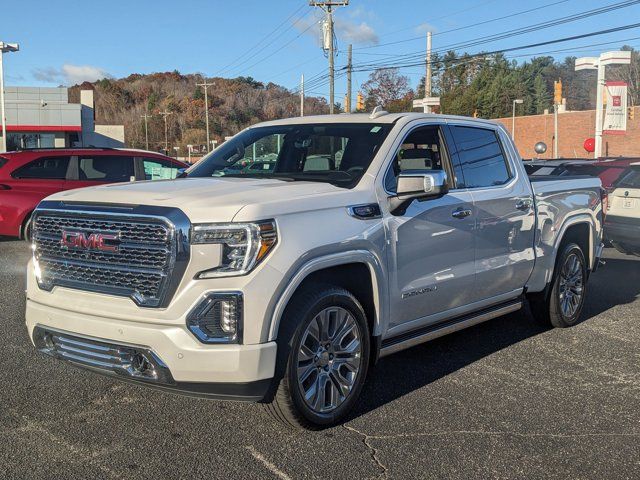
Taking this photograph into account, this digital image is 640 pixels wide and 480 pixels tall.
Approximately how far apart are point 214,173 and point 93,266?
5.58 ft

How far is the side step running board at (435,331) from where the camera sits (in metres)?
4.71

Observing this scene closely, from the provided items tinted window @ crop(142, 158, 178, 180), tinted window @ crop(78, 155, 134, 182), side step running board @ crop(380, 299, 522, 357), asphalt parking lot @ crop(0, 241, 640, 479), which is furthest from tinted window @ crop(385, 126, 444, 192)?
tinted window @ crop(78, 155, 134, 182)

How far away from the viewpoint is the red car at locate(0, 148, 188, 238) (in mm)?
11492

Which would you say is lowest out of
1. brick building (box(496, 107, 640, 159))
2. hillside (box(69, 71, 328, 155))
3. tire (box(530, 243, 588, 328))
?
tire (box(530, 243, 588, 328))

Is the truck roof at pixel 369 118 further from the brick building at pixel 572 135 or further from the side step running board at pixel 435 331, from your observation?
the brick building at pixel 572 135

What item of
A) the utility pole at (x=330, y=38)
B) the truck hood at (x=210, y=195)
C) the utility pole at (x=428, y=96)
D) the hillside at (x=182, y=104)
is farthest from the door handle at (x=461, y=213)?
the hillside at (x=182, y=104)

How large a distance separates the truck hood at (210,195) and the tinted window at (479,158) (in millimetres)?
1607

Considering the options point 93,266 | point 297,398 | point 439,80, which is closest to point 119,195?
point 93,266

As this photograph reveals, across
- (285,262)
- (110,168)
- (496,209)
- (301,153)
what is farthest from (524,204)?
(110,168)

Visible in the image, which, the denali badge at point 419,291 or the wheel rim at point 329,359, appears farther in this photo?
the denali badge at point 419,291

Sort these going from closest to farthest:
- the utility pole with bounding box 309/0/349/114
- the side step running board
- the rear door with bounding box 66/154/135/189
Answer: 1. the side step running board
2. the rear door with bounding box 66/154/135/189
3. the utility pole with bounding box 309/0/349/114

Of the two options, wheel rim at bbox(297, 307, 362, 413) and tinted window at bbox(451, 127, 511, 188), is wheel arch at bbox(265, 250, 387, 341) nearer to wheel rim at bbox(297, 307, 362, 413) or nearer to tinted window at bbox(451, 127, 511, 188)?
wheel rim at bbox(297, 307, 362, 413)

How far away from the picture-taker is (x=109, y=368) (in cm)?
381

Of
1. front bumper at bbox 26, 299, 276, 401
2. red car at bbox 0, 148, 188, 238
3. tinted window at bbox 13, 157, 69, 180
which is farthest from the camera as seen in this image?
tinted window at bbox 13, 157, 69, 180
